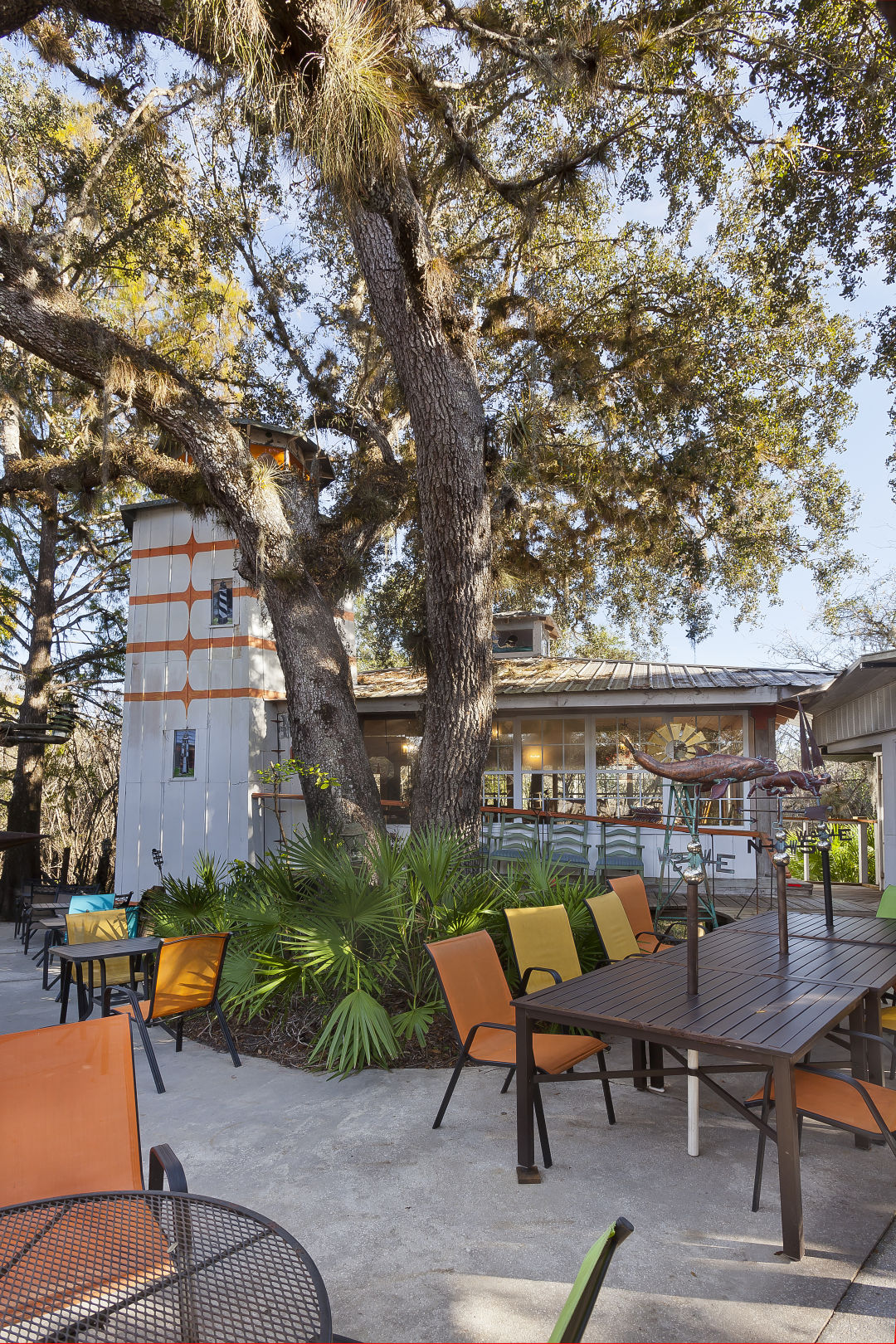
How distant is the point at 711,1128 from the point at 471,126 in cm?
832

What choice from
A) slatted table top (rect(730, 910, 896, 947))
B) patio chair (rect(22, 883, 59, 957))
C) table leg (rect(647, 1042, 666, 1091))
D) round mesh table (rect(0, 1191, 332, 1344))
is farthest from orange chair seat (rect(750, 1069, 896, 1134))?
patio chair (rect(22, 883, 59, 957))

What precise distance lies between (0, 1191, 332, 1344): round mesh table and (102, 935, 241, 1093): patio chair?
322 centimetres

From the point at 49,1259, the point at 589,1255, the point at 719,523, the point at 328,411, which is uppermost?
the point at 328,411

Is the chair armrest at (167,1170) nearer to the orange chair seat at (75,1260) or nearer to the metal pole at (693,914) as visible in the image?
the orange chair seat at (75,1260)

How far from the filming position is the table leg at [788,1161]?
2924 millimetres

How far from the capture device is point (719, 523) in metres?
10.8

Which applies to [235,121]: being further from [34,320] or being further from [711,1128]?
[711,1128]

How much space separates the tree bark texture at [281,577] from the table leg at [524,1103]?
365 centimetres

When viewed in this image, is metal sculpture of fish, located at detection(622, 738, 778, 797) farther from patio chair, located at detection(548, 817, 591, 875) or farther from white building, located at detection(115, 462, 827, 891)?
white building, located at detection(115, 462, 827, 891)

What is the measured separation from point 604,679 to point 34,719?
32.0ft

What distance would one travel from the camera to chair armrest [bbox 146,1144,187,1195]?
2.09 m

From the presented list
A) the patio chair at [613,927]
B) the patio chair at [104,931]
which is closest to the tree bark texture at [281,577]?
the patio chair at [104,931]

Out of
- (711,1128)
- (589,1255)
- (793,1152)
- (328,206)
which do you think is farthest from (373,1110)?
(328,206)

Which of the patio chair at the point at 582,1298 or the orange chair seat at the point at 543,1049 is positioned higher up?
the patio chair at the point at 582,1298
